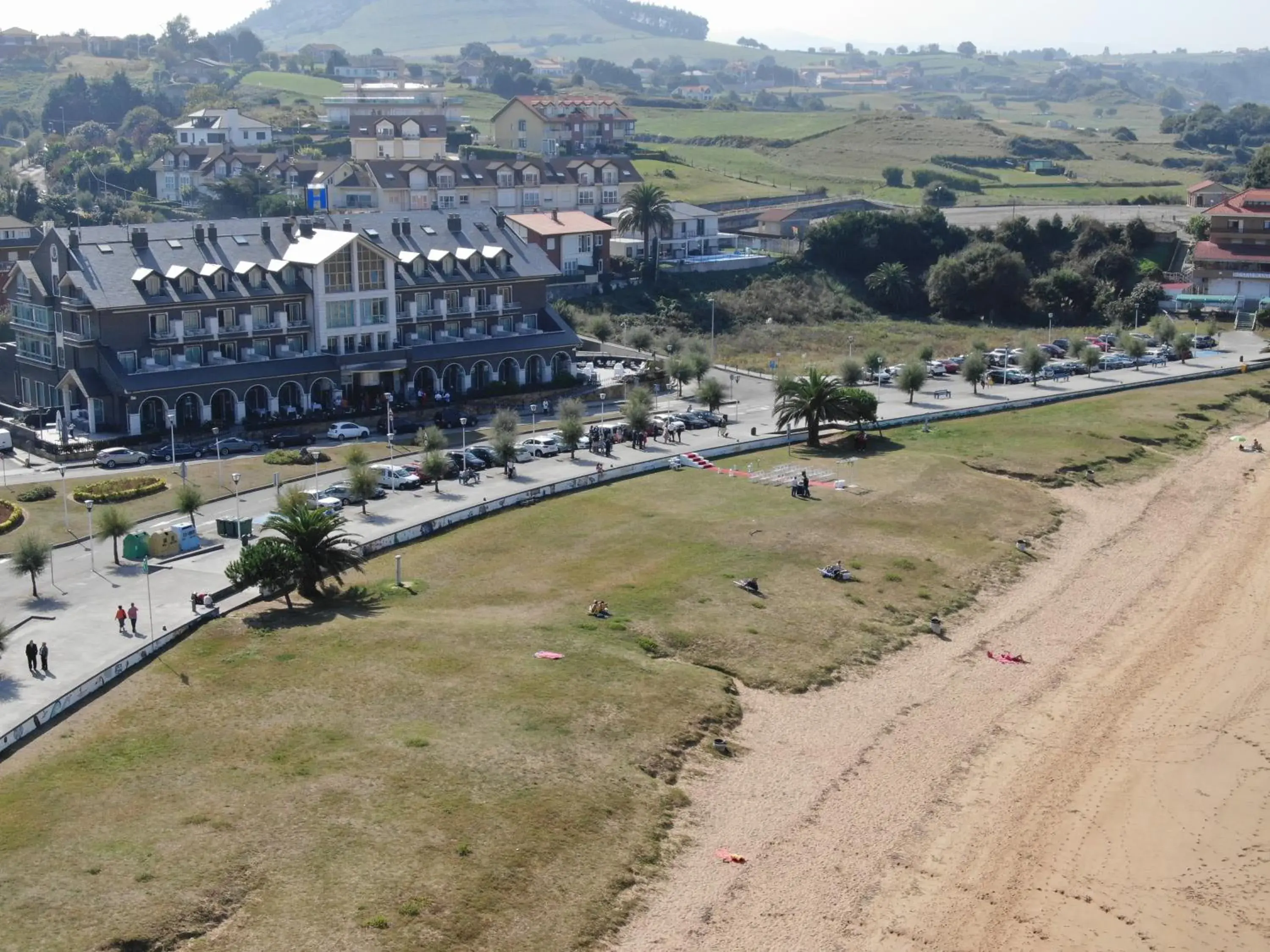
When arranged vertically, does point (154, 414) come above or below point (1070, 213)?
below

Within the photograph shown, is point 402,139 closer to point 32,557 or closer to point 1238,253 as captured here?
point 1238,253

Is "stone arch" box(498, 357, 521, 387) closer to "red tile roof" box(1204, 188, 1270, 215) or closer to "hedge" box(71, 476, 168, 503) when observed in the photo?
"hedge" box(71, 476, 168, 503)

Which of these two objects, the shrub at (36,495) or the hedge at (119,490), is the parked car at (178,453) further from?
the shrub at (36,495)

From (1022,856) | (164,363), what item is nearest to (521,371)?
(164,363)

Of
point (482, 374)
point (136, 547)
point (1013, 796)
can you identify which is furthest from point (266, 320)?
point (1013, 796)

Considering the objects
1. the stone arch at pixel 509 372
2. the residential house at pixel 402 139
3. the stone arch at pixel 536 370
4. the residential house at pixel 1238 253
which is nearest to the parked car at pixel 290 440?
the stone arch at pixel 509 372
